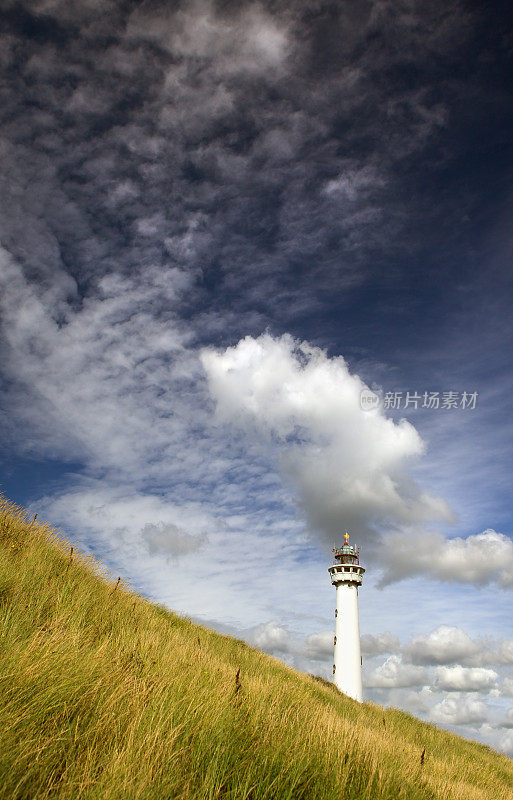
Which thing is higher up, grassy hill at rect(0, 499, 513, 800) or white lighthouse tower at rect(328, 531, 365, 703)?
white lighthouse tower at rect(328, 531, 365, 703)

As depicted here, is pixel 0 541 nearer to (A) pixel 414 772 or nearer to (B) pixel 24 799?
(B) pixel 24 799

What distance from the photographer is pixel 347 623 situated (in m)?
32.3

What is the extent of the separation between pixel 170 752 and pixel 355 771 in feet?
5.73

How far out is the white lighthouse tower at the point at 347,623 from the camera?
30.1 meters

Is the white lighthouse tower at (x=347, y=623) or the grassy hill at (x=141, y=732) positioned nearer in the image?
the grassy hill at (x=141, y=732)

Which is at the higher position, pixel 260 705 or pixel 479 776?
pixel 260 705

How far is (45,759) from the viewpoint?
2.35m

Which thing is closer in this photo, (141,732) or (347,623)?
(141,732)

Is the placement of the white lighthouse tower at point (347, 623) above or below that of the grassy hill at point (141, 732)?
above

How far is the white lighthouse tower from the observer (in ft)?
98.9

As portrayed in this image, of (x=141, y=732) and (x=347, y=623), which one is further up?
(x=347, y=623)

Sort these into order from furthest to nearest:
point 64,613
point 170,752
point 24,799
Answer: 1. point 64,613
2. point 170,752
3. point 24,799

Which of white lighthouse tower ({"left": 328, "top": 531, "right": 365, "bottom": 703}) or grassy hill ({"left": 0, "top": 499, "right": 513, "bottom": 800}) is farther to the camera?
white lighthouse tower ({"left": 328, "top": 531, "right": 365, "bottom": 703})

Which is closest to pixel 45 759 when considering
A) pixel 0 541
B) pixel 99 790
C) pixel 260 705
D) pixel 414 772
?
pixel 99 790
